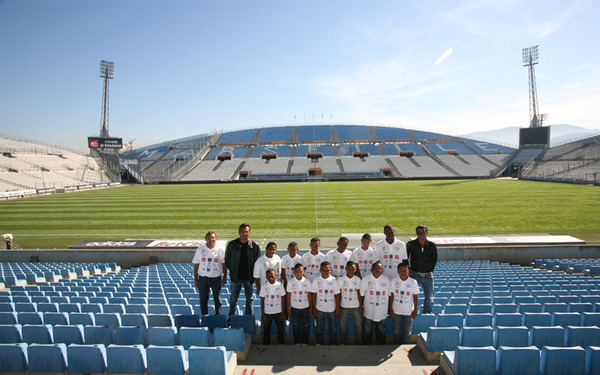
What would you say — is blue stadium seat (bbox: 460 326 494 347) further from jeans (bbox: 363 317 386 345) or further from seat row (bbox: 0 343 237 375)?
seat row (bbox: 0 343 237 375)

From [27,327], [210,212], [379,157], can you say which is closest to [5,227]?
[210,212]

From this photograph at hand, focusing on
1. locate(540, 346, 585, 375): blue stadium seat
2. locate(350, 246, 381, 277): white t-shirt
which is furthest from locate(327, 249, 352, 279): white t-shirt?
locate(540, 346, 585, 375): blue stadium seat

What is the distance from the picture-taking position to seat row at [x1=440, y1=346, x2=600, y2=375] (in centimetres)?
335

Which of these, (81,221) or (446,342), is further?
(81,221)

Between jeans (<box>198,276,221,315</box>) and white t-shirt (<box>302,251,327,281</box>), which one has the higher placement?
white t-shirt (<box>302,251,327,281</box>)

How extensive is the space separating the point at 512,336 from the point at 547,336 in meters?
0.42

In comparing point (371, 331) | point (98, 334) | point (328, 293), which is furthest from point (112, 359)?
point (371, 331)

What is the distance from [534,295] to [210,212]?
69.6 feet

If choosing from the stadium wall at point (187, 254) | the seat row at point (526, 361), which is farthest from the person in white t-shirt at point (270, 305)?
the stadium wall at point (187, 254)

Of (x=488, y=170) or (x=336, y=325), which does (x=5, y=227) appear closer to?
(x=336, y=325)

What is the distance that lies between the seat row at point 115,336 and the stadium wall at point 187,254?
883 centimetres

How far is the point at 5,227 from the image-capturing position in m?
20.7

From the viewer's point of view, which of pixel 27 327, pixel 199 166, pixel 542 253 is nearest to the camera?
pixel 27 327

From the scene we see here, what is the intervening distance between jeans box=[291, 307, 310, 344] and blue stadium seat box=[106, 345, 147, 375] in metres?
2.17
